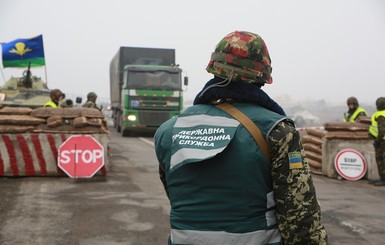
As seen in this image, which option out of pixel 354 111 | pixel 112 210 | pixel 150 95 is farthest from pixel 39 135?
pixel 150 95

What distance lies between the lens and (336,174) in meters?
10.2

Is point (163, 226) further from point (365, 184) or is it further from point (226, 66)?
point (365, 184)

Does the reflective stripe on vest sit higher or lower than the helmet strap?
lower

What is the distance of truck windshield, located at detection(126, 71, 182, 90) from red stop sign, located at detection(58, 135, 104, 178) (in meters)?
10.5

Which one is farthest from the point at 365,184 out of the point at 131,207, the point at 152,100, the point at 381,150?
the point at 152,100

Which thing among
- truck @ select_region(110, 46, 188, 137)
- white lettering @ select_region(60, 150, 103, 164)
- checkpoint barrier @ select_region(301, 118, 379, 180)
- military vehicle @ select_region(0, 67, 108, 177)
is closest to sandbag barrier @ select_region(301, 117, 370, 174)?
checkpoint barrier @ select_region(301, 118, 379, 180)

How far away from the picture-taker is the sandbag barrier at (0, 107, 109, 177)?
8820 mm

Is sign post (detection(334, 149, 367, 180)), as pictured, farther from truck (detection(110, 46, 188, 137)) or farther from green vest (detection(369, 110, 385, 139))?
truck (detection(110, 46, 188, 137))

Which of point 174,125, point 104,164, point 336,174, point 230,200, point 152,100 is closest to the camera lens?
point 230,200

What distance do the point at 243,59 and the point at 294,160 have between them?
1.55 ft

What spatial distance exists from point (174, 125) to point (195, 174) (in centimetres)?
26

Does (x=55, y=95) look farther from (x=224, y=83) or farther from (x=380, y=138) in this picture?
(x=224, y=83)

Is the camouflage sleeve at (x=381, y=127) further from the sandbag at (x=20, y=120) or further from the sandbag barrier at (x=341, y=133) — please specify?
the sandbag at (x=20, y=120)

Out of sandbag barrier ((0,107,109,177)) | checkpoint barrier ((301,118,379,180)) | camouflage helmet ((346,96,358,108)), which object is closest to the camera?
sandbag barrier ((0,107,109,177))
